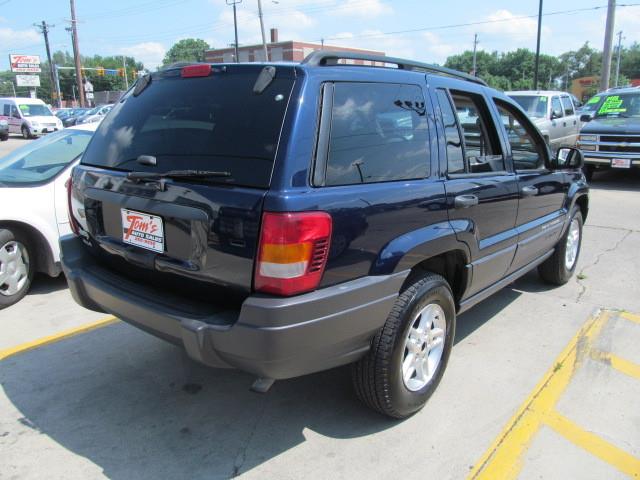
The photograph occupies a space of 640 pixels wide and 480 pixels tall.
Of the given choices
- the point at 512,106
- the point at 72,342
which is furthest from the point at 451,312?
the point at 72,342

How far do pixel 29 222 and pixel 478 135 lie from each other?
3790 millimetres

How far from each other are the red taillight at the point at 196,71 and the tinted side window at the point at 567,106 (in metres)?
13.5

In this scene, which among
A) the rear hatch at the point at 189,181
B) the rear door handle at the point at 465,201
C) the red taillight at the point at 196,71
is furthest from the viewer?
the rear door handle at the point at 465,201

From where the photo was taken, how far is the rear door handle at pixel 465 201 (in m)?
2.99

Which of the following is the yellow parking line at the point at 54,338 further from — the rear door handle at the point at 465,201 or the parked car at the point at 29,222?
the rear door handle at the point at 465,201

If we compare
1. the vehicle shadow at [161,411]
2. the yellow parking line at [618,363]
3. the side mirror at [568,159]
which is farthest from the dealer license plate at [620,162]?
the vehicle shadow at [161,411]

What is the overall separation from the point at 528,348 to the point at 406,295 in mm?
1658

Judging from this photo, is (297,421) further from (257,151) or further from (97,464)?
(257,151)

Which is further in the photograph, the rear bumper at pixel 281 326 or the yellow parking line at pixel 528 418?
the yellow parking line at pixel 528 418

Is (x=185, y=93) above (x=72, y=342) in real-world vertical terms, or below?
above

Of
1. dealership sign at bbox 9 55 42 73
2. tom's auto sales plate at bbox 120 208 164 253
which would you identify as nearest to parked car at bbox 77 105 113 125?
tom's auto sales plate at bbox 120 208 164 253

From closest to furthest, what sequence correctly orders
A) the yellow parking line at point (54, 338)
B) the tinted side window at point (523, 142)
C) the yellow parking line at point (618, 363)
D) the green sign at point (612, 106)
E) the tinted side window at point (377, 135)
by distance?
the tinted side window at point (377, 135) → the yellow parking line at point (618, 363) → the yellow parking line at point (54, 338) → the tinted side window at point (523, 142) → the green sign at point (612, 106)

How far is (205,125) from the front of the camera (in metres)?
2.55

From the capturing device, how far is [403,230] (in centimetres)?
261
